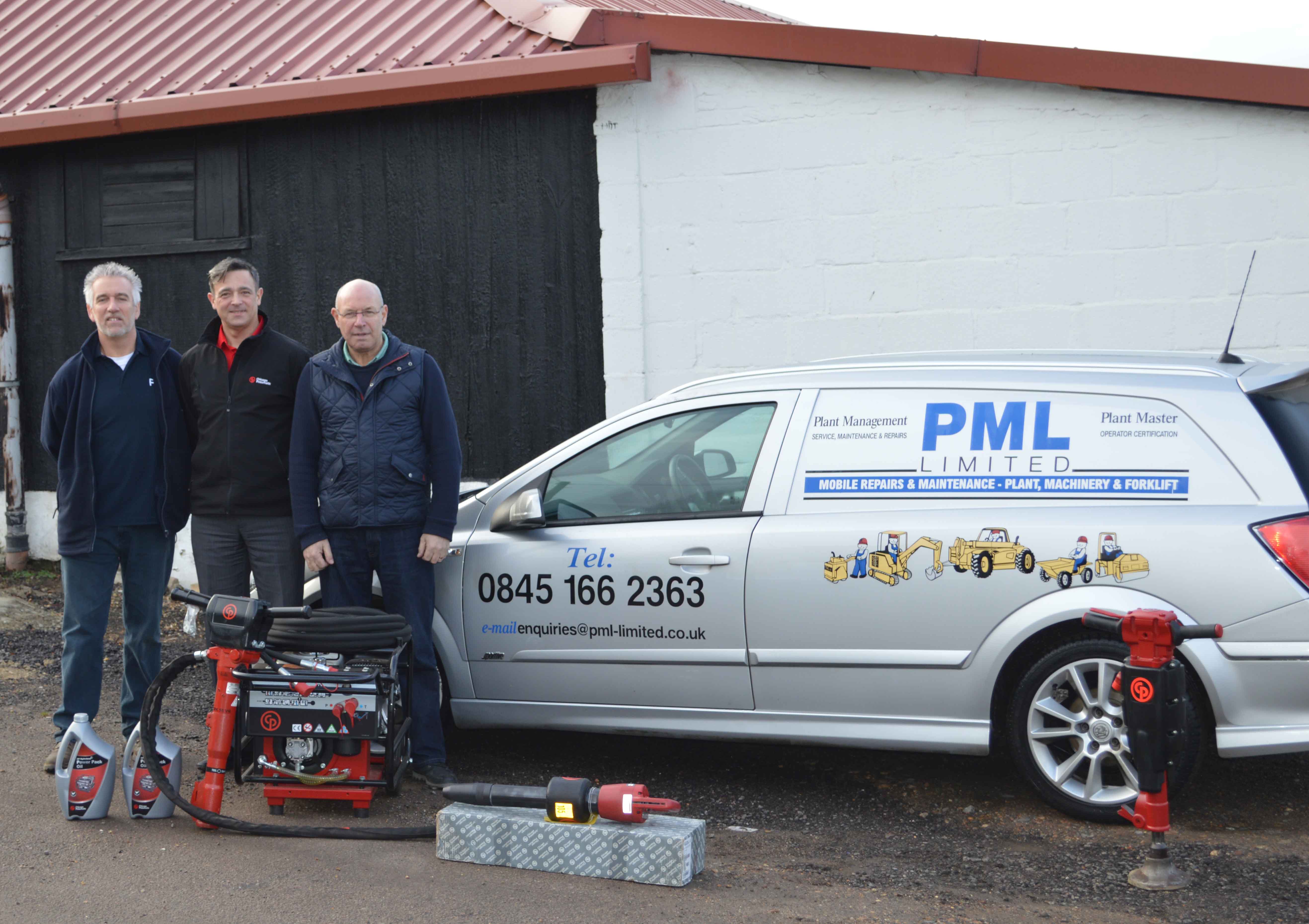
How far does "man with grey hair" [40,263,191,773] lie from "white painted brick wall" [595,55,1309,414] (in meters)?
3.37

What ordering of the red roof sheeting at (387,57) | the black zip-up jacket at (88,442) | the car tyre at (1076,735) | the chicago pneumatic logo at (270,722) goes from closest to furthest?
the car tyre at (1076,735) < the chicago pneumatic logo at (270,722) < the black zip-up jacket at (88,442) < the red roof sheeting at (387,57)

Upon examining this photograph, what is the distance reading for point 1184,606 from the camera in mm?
4305

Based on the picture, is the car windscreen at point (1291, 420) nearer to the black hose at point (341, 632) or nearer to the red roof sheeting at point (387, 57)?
the red roof sheeting at point (387, 57)

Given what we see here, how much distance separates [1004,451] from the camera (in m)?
4.62

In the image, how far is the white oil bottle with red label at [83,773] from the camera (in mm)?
4648

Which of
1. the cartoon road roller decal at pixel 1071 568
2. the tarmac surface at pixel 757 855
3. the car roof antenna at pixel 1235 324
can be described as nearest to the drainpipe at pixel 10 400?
the tarmac surface at pixel 757 855

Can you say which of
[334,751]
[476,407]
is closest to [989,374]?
[334,751]

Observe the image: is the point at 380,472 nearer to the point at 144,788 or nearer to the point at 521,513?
the point at 521,513

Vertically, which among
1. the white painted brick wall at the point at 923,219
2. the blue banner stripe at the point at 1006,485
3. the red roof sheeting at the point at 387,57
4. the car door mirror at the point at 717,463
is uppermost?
the red roof sheeting at the point at 387,57

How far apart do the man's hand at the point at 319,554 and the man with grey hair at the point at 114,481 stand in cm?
70

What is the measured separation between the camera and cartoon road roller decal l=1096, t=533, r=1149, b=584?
436cm

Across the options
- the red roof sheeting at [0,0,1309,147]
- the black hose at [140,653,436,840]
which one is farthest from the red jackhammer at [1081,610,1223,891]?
the red roof sheeting at [0,0,1309,147]

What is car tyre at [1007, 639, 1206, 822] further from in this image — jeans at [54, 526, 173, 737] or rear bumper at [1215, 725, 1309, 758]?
jeans at [54, 526, 173, 737]

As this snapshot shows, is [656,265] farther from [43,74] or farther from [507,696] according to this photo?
[43,74]
